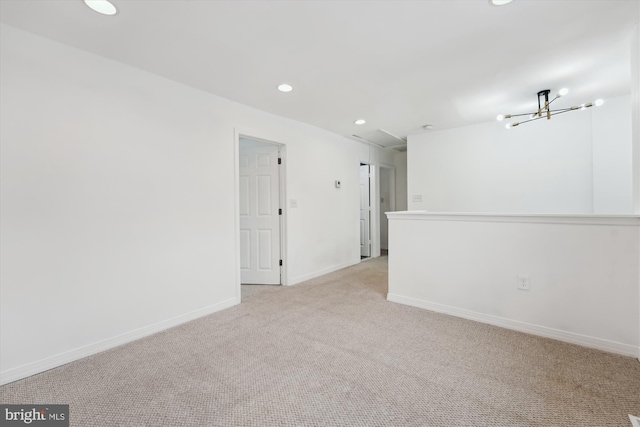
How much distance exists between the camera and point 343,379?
1859 millimetres

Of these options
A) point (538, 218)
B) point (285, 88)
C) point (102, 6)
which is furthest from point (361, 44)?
point (538, 218)

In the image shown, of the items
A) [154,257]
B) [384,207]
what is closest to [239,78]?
[154,257]

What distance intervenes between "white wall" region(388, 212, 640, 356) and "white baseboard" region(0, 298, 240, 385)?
7.33ft

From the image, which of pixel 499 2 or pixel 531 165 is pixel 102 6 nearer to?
pixel 499 2

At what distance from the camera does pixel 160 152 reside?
2.63m

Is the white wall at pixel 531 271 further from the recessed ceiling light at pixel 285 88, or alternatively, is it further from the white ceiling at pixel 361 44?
the recessed ceiling light at pixel 285 88

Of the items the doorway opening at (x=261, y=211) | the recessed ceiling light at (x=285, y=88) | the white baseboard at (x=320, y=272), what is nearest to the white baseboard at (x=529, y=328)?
the white baseboard at (x=320, y=272)

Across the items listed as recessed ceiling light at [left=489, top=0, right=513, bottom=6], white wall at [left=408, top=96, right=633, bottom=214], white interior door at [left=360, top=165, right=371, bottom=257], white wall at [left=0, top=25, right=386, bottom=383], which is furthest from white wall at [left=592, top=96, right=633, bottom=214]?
white wall at [left=0, top=25, right=386, bottom=383]

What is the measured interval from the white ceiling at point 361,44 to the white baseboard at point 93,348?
89.3 inches

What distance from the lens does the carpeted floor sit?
5.05 ft

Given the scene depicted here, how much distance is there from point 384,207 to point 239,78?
16.4ft

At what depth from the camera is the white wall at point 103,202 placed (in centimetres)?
192

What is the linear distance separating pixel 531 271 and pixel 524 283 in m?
0.13

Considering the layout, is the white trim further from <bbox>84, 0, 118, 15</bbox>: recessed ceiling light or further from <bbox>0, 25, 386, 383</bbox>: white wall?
<bbox>84, 0, 118, 15</bbox>: recessed ceiling light
